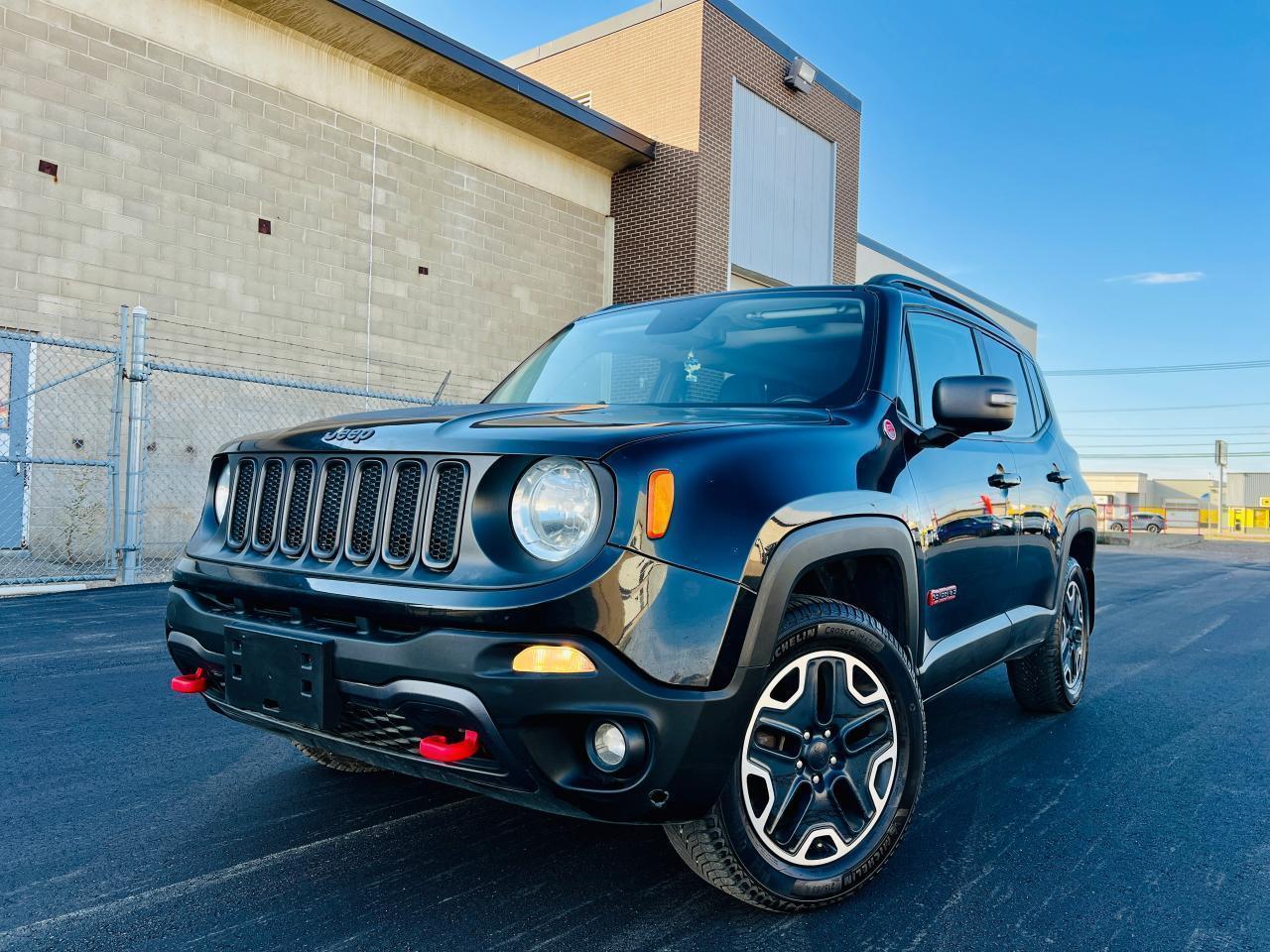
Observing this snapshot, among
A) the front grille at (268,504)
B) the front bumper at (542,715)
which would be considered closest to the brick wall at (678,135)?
the front grille at (268,504)

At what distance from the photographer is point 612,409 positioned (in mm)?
3137

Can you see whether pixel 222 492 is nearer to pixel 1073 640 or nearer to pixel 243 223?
pixel 1073 640

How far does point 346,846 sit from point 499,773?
97cm

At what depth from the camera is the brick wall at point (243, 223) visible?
1055 centimetres

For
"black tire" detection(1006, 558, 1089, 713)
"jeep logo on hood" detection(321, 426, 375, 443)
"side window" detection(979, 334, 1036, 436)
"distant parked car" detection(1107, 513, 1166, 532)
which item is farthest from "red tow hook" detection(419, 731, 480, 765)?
"distant parked car" detection(1107, 513, 1166, 532)

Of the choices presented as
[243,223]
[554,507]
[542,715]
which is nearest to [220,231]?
[243,223]

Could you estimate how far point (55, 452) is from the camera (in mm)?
10789

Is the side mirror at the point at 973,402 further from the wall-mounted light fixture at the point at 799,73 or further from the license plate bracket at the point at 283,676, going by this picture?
the wall-mounted light fixture at the point at 799,73

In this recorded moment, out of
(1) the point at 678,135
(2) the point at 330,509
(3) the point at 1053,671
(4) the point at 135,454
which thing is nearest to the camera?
(2) the point at 330,509

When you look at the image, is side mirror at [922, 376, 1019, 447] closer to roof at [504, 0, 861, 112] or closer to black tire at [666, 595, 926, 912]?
black tire at [666, 595, 926, 912]

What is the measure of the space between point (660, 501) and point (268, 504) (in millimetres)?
1282

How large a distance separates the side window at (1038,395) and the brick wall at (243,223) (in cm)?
995

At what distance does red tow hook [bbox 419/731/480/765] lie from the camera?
2.31m

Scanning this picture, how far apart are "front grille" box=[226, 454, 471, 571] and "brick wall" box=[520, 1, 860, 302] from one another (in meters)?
14.5
